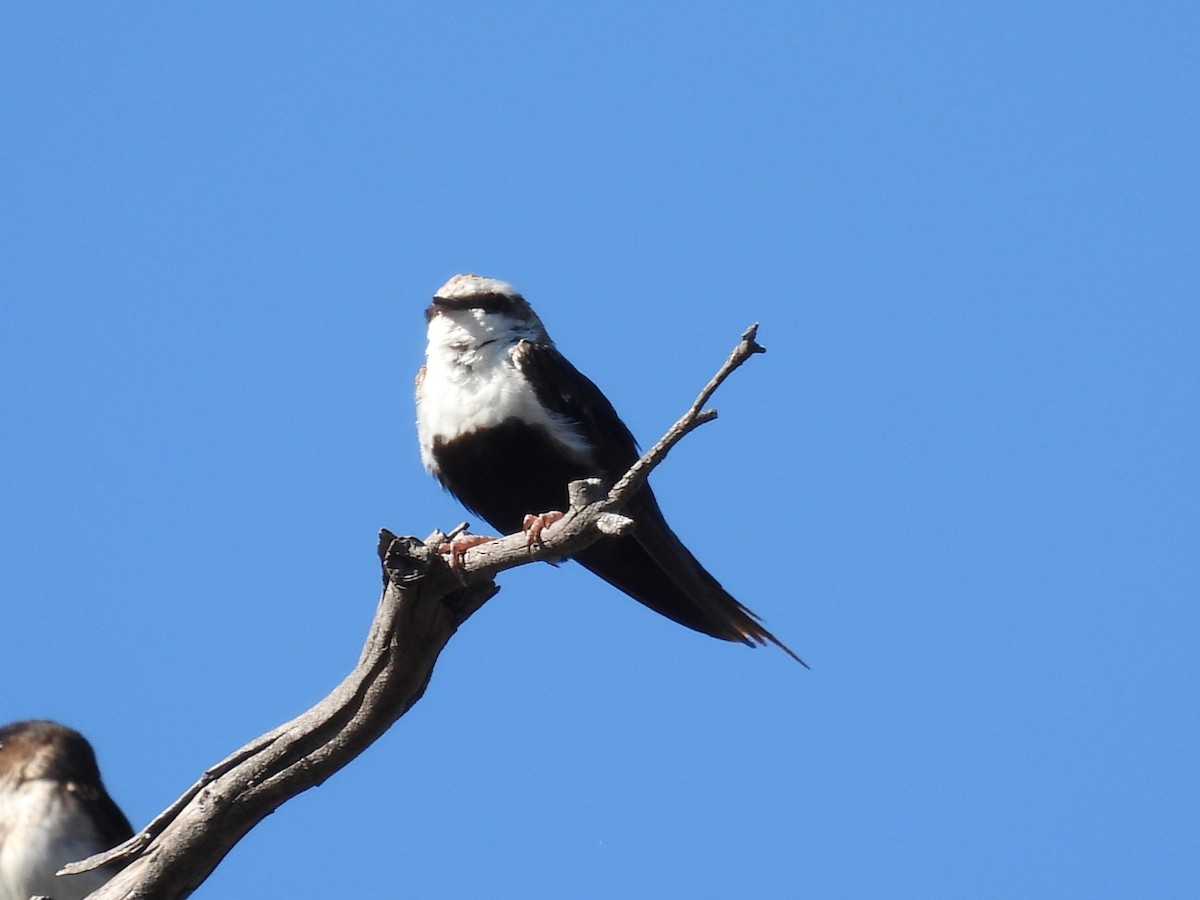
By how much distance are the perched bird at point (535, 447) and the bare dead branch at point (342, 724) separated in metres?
1.17

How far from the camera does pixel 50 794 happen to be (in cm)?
695

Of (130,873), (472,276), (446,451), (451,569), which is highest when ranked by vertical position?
(472,276)

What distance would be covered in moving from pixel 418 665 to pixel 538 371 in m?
1.73

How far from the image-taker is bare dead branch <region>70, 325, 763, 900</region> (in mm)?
4988

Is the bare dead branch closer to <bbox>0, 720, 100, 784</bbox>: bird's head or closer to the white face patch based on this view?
the white face patch

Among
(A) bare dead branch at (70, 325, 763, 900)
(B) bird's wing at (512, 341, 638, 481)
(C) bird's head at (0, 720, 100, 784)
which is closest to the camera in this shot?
(A) bare dead branch at (70, 325, 763, 900)

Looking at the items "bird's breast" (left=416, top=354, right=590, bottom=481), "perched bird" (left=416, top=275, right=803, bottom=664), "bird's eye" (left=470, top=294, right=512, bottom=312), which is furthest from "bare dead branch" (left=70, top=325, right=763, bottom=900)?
"bird's eye" (left=470, top=294, right=512, bottom=312)

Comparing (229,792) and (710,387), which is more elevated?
(710,387)

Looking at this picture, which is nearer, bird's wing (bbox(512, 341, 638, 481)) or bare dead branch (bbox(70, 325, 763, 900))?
bare dead branch (bbox(70, 325, 763, 900))

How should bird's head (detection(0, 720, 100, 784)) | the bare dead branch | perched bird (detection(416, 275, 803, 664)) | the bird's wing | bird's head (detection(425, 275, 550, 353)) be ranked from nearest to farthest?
the bare dead branch < perched bird (detection(416, 275, 803, 664)) < the bird's wing < bird's head (detection(425, 275, 550, 353)) < bird's head (detection(0, 720, 100, 784))

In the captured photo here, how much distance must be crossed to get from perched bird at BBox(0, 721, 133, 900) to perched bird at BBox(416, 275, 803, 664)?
2024 millimetres

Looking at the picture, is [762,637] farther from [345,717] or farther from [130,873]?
[130,873]

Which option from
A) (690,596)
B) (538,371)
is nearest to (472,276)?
(538,371)

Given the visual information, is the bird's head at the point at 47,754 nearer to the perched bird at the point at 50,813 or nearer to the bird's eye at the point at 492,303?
the perched bird at the point at 50,813
